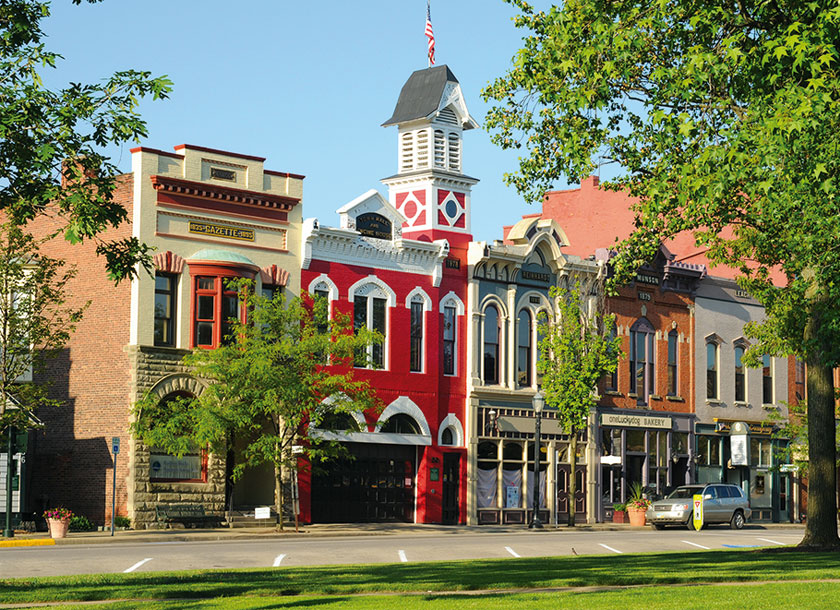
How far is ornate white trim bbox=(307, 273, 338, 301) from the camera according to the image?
139ft

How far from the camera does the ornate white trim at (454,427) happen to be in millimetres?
46312

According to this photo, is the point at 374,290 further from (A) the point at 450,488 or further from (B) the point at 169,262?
(B) the point at 169,262

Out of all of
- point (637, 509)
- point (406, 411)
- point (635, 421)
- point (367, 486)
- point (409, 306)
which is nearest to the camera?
point (367, 486)

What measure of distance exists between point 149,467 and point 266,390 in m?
4.20

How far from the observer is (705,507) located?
152 ft

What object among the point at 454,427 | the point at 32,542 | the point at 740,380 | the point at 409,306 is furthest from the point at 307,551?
the point at 740,380

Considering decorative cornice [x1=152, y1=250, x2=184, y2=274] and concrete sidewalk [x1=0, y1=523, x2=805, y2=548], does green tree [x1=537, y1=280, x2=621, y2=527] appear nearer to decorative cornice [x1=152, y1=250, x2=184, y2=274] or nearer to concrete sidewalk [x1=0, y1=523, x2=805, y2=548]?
concrete sidewalk [x1=0, y1=523, x2=805, y2=548]

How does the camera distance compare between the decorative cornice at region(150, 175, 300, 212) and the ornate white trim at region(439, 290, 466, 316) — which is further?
the ornate white trim at region(439, 290, 466, 316)

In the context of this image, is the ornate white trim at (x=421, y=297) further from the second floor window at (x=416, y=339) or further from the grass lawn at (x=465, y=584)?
the grass lawn at (x=465, y=584)

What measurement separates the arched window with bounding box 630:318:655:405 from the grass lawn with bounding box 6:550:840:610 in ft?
97.5

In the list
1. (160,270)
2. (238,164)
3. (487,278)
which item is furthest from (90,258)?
(487,278)

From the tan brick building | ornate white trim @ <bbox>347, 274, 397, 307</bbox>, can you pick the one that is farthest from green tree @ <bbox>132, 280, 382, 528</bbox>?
ornate white trim @ <bbox>347, 274, 397, 307</bbox>

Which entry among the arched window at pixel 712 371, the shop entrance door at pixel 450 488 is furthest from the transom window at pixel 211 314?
the arched window at pixel 712 371

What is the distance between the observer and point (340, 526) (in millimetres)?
40344
